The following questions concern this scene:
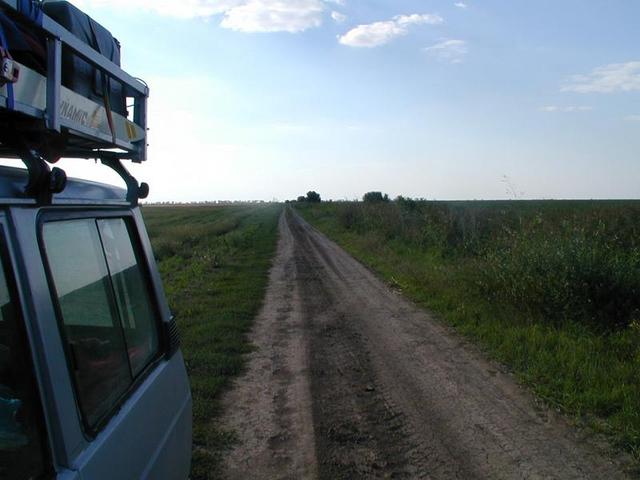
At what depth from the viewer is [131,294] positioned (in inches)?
108

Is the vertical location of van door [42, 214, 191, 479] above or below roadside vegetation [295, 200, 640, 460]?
above

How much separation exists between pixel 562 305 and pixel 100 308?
746 cm

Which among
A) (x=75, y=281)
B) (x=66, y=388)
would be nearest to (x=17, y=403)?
(x=66, y=388)

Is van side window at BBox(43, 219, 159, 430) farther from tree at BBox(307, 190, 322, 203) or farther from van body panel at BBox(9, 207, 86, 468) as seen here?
tree at BBox(307, 190, 322, 203)

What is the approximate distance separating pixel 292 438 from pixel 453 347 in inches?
138

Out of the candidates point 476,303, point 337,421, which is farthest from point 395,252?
point 337,421

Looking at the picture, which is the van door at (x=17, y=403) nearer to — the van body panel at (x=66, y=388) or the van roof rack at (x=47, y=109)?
the van body panel at (x=66, y=388)

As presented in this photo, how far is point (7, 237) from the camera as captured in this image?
1.62 m

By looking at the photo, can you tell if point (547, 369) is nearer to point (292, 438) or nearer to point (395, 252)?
point (292, 438)

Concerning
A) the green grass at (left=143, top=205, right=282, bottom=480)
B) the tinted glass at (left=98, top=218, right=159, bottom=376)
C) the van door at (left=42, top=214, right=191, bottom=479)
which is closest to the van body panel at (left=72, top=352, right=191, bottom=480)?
the van door at (left=42, top=214, right=191, bottom=479)

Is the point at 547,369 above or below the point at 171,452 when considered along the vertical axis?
below

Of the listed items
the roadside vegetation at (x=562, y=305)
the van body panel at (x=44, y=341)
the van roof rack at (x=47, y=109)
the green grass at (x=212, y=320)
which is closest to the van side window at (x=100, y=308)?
the van body panel at (x=44, y=341)

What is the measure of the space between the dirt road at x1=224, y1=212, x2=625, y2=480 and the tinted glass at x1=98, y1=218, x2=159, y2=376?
1.80 m

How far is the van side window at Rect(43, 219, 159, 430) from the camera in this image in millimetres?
1952
